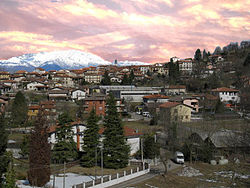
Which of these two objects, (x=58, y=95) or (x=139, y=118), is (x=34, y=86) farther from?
(x=139, y=118)

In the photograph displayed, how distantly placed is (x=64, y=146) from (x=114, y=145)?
5.42 meters

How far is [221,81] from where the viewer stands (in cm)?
8244

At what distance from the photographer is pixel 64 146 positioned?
27.7m

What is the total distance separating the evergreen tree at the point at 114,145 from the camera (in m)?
27.2

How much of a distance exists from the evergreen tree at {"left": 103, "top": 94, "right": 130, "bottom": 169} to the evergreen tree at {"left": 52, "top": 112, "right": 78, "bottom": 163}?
3.79 meters

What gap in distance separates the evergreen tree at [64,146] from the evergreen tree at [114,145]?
379 centimetres

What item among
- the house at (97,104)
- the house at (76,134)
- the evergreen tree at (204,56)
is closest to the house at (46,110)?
the house at (97,104)

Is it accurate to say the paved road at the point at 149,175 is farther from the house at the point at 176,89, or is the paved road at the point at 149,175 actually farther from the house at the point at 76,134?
the house at the point at 176,89

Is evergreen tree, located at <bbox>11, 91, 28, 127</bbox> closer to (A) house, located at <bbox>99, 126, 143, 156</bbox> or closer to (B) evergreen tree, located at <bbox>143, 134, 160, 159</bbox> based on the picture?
(A) house, located at <bbox>99, 126, 143, 156</bbox>

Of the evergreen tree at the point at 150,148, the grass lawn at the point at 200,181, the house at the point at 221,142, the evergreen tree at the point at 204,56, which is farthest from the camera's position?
the evergreen tree at the point at 204,56

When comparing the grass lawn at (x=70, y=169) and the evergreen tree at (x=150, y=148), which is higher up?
the evergreen tree at (x=150, y=148)

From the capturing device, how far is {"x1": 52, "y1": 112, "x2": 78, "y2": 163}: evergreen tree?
27.8 m

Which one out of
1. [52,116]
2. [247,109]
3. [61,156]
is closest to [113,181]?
[61,156]

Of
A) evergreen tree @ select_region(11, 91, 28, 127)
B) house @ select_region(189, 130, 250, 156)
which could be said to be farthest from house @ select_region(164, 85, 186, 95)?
house @ select_region(189, 130, 250, 156)
